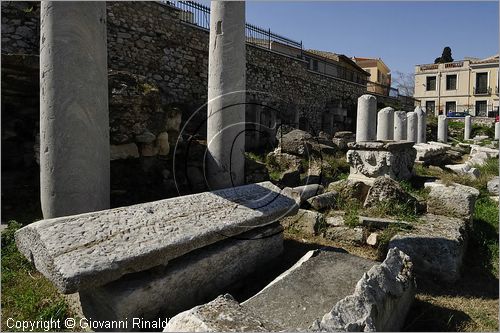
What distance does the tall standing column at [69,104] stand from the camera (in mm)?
2964

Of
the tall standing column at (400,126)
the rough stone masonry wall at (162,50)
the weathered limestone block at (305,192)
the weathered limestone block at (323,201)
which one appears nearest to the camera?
the weathered limestone block at (323,201)

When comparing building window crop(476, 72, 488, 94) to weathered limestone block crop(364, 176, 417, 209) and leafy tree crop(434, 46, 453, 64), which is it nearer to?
leafy tree crop(434, 46, 453, 64)

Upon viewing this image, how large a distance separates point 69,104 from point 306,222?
9.82ft

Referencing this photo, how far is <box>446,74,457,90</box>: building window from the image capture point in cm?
3666

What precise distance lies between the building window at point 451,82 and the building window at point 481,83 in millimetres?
2025

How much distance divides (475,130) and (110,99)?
2731 cm

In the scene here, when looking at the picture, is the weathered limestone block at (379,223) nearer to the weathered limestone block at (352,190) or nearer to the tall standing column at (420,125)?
the weathered limestone block at (352,190)

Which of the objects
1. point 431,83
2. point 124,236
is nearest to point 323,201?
point 124,236

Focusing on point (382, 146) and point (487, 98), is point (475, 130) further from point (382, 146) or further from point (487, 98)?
point (382, 146)

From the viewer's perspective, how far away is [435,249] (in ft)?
11.0

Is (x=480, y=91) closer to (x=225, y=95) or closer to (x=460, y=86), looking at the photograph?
(x=460, y=86)

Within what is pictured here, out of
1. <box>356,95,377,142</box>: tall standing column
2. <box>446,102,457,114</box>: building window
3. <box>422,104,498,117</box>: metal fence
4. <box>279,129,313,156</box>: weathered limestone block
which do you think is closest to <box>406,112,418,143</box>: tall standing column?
<box>356,95,377,142</box>: tall standing column

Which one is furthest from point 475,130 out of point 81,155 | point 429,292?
point 81,155

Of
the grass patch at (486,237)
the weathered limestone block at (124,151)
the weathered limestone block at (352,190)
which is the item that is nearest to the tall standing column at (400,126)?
the grass patch at (486,237)
